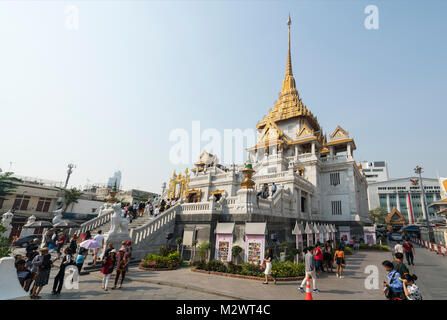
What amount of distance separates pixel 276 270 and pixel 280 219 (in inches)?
292

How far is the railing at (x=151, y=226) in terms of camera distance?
14.3 metres

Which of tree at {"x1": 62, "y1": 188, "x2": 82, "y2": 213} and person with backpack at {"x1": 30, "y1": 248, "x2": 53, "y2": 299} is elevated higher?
tree at {"x1": 62, "y1": 188, "x2": 82, "y2": 213}

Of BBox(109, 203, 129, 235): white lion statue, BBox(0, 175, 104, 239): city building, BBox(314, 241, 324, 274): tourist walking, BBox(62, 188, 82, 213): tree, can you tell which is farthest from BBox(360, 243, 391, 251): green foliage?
BBox(62, 188, 82, 213): tree

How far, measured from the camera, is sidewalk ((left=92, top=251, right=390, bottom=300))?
822 centimetres

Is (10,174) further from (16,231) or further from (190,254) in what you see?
(190,254)

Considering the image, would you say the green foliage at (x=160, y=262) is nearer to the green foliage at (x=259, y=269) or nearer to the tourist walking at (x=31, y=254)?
the green foliage at (x=259, y=269)

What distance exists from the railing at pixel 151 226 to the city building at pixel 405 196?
83.1 m

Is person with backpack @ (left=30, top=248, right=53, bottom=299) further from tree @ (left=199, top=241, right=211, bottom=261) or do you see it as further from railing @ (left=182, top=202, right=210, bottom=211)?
railing @ (left=182, top=202, right=210, bottom=211)

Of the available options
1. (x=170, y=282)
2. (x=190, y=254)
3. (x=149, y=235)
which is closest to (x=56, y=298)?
A: (x=170, y=282)

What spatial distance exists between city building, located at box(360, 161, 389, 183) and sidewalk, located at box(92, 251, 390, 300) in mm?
113874

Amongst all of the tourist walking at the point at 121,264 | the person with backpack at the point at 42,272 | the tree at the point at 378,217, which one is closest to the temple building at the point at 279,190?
the tourist walking at the point at 121,264
